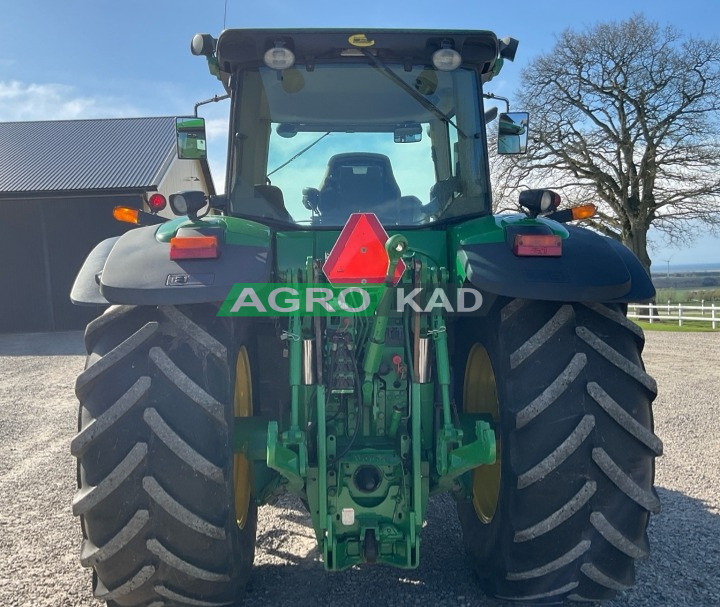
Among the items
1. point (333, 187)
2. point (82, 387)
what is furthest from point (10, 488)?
point (333, 187)

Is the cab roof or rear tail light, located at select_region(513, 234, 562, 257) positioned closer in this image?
rear tail light, located at select_region(513, 234, 562, 257)

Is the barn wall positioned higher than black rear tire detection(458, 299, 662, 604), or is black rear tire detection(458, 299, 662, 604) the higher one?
the barn wall

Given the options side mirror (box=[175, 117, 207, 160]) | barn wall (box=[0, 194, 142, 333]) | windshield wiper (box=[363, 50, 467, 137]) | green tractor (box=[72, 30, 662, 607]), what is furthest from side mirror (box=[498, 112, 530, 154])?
barn wall (box=[0, 194, 142, 333])

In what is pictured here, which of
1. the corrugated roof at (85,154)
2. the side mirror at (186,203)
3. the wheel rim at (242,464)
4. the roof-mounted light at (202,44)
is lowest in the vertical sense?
the wheel rim at (242,464)

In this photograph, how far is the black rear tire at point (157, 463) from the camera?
2.20 metres

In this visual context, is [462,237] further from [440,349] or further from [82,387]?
[82,387]

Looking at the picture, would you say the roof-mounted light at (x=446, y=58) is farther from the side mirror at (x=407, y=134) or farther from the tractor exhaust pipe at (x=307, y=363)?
the tractor exhaust pipe at (x=307, y=363)

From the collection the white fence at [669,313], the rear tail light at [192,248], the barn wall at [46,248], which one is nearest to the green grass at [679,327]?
the white fence at [669,313]

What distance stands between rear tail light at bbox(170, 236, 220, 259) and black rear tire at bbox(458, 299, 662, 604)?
1.18m

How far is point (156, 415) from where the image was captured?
2.20m

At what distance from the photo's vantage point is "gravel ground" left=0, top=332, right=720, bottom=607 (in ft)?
9.39

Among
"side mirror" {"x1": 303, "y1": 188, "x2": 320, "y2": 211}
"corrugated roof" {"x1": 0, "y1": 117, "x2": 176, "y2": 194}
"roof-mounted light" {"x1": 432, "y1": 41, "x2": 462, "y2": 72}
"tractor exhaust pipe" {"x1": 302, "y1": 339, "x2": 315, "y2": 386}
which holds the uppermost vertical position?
"corrugated roof" {"x1": 0, "y1": 117, "x2": 176, "y2": 194}

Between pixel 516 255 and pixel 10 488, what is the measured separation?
4.15 m

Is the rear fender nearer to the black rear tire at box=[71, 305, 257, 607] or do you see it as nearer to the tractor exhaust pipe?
the tractor exhaust pipe
